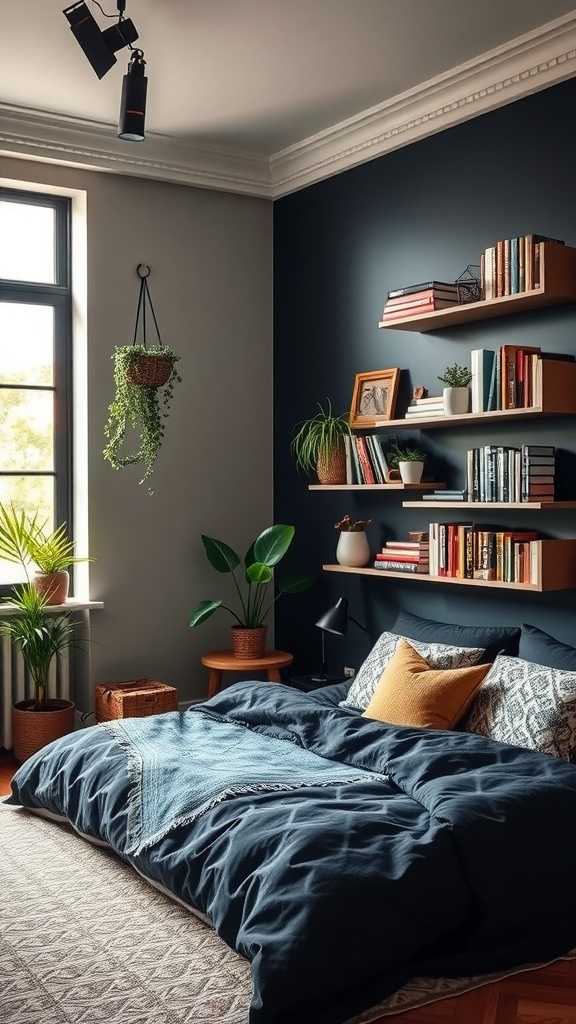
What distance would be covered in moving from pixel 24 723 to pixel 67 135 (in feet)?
9.54

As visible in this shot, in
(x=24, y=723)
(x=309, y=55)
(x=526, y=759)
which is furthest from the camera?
(x=24, y=723)

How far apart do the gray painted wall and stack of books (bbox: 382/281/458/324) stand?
4.44 ft

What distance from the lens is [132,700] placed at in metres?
5.09

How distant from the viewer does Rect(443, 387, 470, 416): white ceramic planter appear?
14.7 ft

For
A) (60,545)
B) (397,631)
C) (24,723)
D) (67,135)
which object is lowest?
(24,723)

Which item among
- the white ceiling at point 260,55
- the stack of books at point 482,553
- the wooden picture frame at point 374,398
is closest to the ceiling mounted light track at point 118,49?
the white ceiling at point 260,55

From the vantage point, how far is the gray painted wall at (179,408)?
5.50m

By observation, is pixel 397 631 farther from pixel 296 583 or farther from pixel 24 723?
pixel 24 723

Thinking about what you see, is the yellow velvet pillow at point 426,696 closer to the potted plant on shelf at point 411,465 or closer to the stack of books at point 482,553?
the stack of books at point 482,553

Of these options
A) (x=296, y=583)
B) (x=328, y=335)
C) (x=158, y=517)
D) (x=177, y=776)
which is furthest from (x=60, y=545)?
(x=177, y=776)

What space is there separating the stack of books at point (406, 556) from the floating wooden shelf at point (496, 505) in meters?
0.16

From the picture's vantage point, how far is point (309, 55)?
14.5ft

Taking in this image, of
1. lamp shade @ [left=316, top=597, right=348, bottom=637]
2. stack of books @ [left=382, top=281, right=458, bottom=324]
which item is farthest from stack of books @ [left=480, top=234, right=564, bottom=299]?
lamp shade @ [left=316, top=597, right=348, bottom=637]

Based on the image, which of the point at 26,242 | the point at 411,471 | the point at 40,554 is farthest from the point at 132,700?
the point at 26,242
